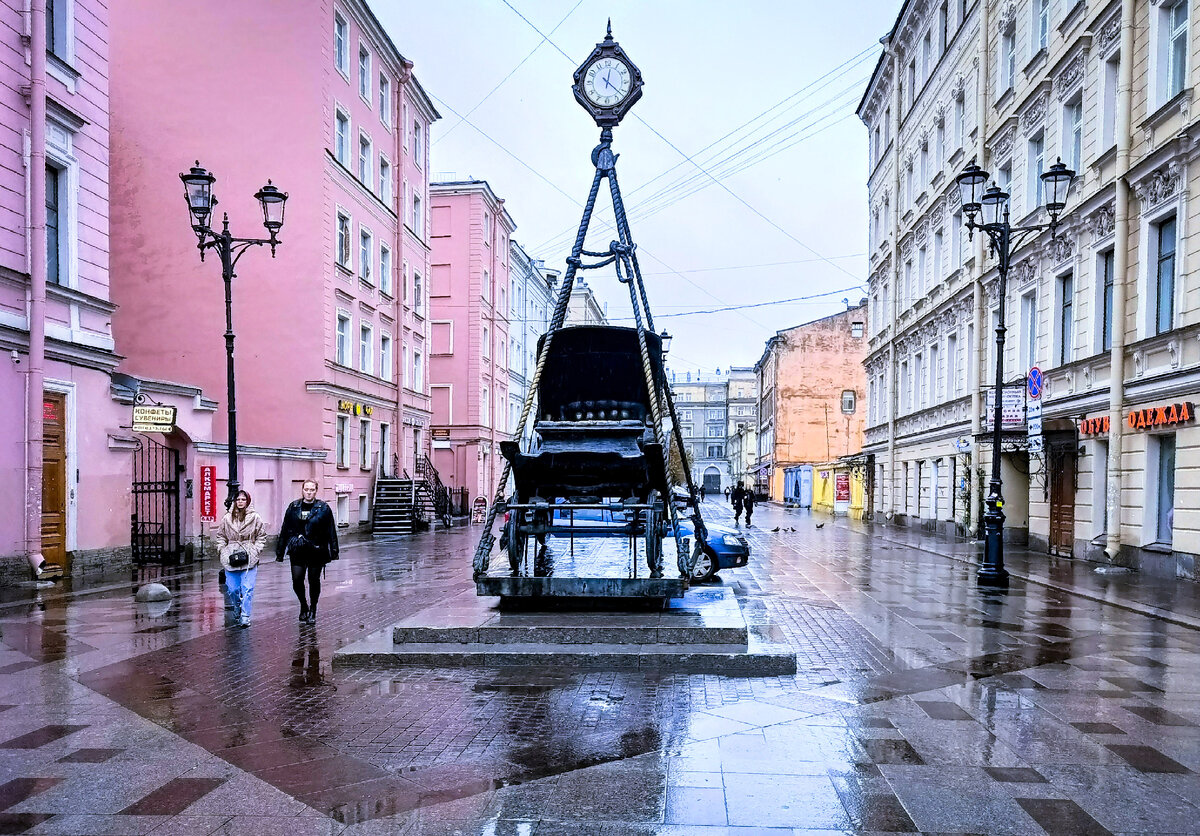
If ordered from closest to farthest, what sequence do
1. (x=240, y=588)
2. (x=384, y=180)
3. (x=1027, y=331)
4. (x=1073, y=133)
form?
1. (x=240, y=588)
2. (x=1073, y=133)
3. (x=1027, y=331)
4. (x=384, y=180)

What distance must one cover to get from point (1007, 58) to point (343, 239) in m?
20.4

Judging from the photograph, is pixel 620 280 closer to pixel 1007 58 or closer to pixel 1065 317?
pixel 1065 317

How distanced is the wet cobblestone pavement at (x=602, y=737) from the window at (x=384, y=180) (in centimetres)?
2481

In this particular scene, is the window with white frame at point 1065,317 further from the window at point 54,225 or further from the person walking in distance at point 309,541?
the window at point 54,225

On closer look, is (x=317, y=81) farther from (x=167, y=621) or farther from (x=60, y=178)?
(x=167, y=621)

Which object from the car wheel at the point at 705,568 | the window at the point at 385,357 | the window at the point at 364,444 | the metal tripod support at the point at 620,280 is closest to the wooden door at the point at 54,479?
the metal tripod support at the point at 620,280

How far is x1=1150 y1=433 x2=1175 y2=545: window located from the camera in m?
16.1

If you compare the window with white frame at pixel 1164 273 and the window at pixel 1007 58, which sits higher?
the window at pixel 1007 58

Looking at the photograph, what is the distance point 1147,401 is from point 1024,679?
10995 millimetres

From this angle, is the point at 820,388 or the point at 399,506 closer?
the point at 399,506

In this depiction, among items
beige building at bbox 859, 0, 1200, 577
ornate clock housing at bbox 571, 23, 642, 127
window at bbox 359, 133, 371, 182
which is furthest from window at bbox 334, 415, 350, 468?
ornate clock housing at bbox 571, 23, 642, 127

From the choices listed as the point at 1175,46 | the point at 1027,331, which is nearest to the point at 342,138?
the point at 1027,331

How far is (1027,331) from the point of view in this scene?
2344 cm

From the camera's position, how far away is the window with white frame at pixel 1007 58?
2417 centimetres
